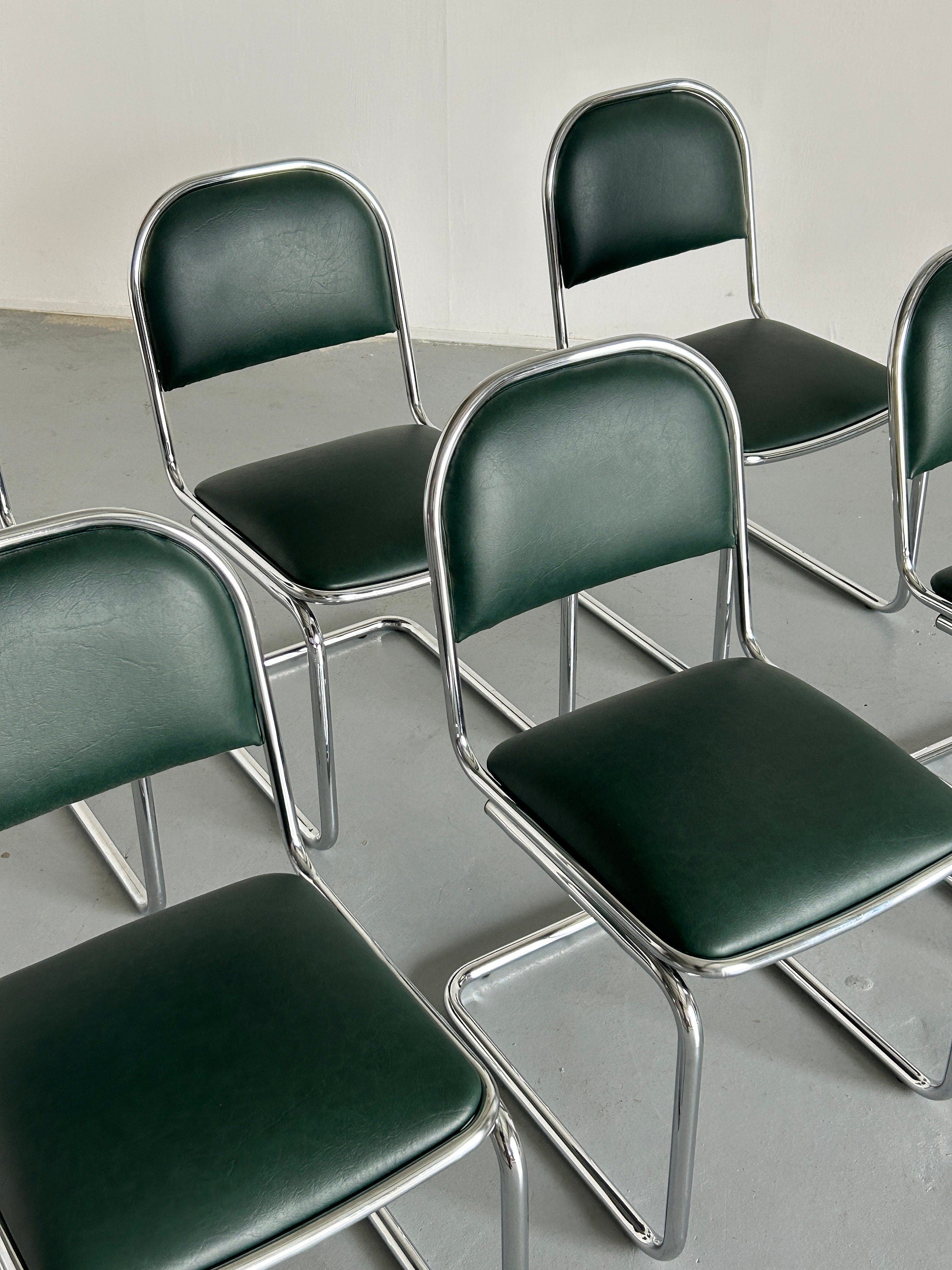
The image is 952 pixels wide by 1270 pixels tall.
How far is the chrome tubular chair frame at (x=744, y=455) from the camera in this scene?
216 cm

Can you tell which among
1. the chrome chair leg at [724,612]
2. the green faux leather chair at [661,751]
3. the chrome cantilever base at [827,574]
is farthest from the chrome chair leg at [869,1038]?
the chrome cantilever base at [827,574]

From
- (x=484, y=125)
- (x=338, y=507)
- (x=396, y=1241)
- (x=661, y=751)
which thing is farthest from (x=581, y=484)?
(x=484, y=125)

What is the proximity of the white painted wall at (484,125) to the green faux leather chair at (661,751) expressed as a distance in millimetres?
1941

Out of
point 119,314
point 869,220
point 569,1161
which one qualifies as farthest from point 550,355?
point 119,314

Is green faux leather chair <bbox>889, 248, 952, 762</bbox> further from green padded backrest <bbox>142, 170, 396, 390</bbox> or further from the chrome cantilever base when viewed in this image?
green padded backrest <bbox>142, 170, 396, 390</bbox>

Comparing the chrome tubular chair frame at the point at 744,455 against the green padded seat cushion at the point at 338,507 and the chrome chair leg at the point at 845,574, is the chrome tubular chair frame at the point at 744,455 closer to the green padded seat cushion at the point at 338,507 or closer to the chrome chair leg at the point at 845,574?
the chrome chair leg at the point at 845,574

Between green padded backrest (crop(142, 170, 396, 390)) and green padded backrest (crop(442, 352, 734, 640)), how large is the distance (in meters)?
0.79

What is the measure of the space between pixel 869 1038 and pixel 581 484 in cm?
83

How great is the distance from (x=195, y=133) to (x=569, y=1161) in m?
3.02

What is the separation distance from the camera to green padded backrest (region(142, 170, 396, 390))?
203 cm

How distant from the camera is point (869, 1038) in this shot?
170 cm

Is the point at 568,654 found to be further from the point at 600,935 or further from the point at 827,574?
the point at 827,574

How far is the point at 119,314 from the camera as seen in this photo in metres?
3.93

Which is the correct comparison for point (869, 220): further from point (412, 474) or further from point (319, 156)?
point (412, 474)
